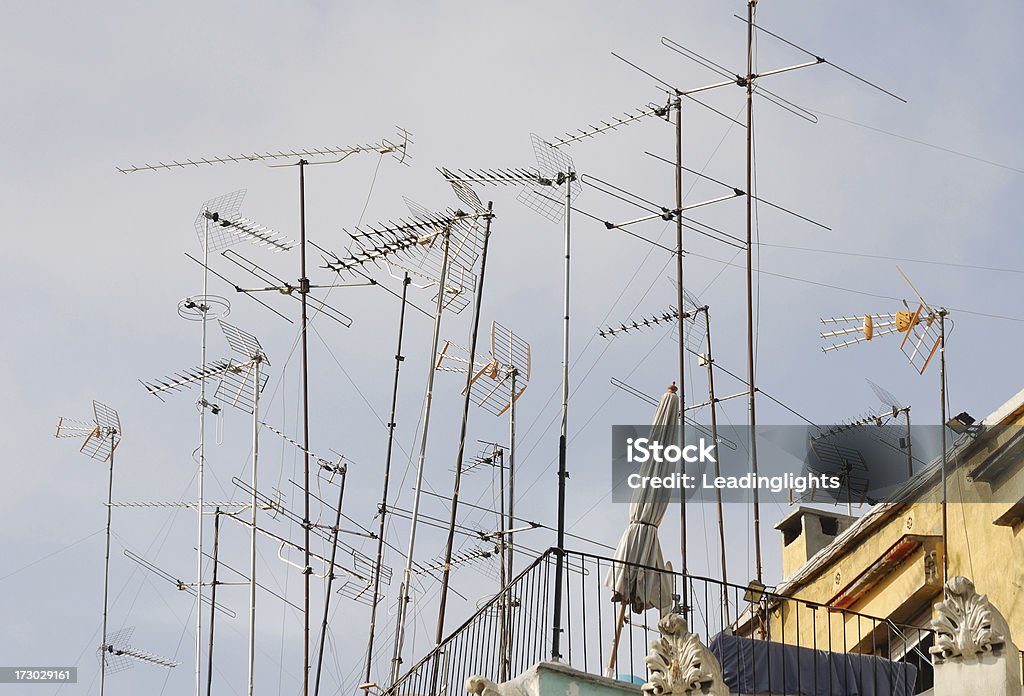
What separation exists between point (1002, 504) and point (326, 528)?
938 cm

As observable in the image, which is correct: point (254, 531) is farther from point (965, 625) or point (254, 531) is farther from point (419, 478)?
point (965, 625)

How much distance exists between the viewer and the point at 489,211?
18703 millimetres

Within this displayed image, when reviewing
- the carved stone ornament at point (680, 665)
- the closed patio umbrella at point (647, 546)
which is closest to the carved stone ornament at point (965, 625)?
the carved stone ornament at point (680, 665)

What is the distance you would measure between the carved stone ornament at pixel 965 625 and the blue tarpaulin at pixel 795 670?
2463mm

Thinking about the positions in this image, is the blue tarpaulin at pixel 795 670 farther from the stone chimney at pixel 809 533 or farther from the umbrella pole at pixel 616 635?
the stone chimney at pixel 809 533

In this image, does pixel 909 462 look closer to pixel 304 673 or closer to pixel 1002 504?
pixel 1002 504

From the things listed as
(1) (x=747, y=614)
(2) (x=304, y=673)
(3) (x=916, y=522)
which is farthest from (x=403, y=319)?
(3) (x=916, y=522)

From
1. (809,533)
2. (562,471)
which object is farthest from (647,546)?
(809,533)

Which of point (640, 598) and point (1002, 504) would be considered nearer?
point (640, 598)

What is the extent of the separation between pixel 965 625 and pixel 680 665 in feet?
6.60

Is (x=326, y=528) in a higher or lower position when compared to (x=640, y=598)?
higher

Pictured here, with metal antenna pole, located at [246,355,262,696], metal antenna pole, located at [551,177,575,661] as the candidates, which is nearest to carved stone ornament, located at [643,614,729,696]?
metal antenna pole, located at [551,177,575,661]

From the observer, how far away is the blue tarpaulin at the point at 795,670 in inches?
508

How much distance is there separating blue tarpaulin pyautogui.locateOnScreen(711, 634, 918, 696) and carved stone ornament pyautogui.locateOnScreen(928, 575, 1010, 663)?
8.08 feet
